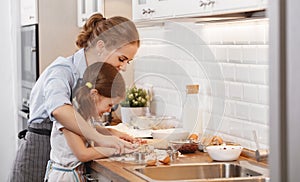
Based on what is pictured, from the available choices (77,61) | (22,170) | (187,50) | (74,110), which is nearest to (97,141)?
(74,110)

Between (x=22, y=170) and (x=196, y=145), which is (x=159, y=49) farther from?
(x=22, y=170)

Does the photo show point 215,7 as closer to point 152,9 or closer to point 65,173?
point 152,9

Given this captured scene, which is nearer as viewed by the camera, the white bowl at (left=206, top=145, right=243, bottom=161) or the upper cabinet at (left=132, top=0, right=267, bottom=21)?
the upper cabinet at (left=132, top=0, right=267, bottom=21)

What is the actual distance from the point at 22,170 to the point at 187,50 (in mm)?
1042

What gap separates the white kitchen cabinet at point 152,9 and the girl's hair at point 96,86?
1.02 feet

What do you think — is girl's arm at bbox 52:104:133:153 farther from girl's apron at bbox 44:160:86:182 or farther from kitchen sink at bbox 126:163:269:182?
kitchen sink at bbox 126:163:269:182

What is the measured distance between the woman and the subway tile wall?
0.39m

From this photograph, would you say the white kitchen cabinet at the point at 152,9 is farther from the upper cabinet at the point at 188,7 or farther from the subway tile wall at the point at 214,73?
the subway tile wall at the point at 214,73

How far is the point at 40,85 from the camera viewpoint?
2.85 m

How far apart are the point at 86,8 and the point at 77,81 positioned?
119 cm

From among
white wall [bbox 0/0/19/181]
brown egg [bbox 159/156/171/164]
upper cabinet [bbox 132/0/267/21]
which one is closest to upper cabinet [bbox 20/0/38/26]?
white wall [bbox 0/0/19/181]

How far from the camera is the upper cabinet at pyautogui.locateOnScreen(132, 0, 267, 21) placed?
1982mm

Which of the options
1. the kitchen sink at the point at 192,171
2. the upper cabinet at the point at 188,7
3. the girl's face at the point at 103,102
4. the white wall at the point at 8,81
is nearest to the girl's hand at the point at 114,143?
the girl's face at the point at 103,102

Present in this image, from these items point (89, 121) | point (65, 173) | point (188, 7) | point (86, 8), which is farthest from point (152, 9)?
point (86, 8)
